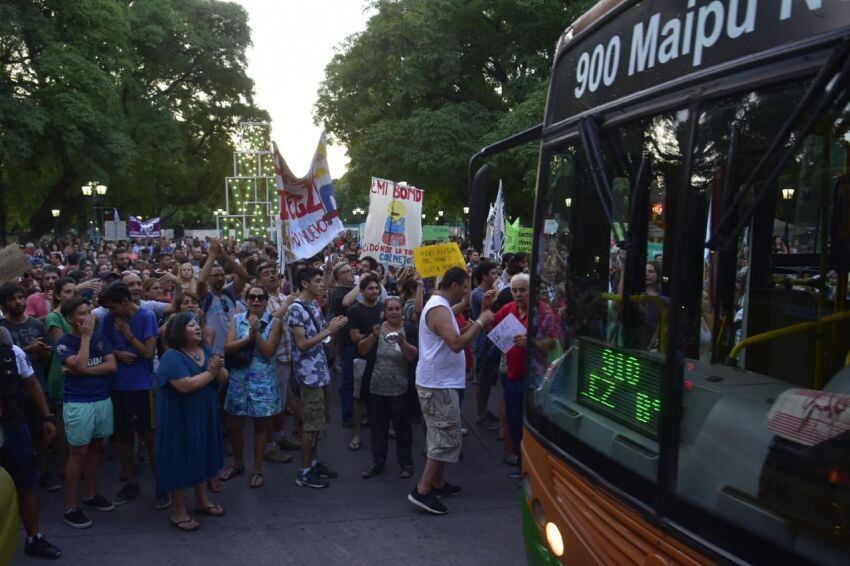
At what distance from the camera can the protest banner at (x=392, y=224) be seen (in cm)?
1015

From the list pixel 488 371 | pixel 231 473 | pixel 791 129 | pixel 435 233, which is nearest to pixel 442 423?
pixel 231 473

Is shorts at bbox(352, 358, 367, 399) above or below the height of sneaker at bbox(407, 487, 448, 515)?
above

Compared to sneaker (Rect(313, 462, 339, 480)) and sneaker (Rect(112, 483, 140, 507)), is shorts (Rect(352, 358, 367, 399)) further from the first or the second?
sneaker (Rect(112, 483, 140, 507))

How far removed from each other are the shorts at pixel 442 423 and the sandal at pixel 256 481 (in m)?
1.68

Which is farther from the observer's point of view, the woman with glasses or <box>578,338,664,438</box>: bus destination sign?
the woman with glasses

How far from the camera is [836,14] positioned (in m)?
2.00

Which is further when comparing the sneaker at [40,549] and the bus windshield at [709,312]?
the sneaker at [40,549]

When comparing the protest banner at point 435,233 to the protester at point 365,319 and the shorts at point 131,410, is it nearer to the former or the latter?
the protester at point 365,319

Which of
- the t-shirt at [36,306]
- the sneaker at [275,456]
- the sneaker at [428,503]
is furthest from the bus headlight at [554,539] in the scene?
the t-shirt at [36,306]

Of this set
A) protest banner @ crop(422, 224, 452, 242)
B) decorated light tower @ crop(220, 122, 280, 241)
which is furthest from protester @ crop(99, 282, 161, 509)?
protest banner @ crop(422, 224, 452, 242)

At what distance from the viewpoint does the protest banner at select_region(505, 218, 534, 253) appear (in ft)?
38.8

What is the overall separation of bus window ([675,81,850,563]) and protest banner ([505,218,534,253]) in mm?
8065

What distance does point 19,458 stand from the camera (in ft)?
15.3

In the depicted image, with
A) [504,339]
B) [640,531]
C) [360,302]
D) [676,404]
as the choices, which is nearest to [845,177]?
[676,404]
